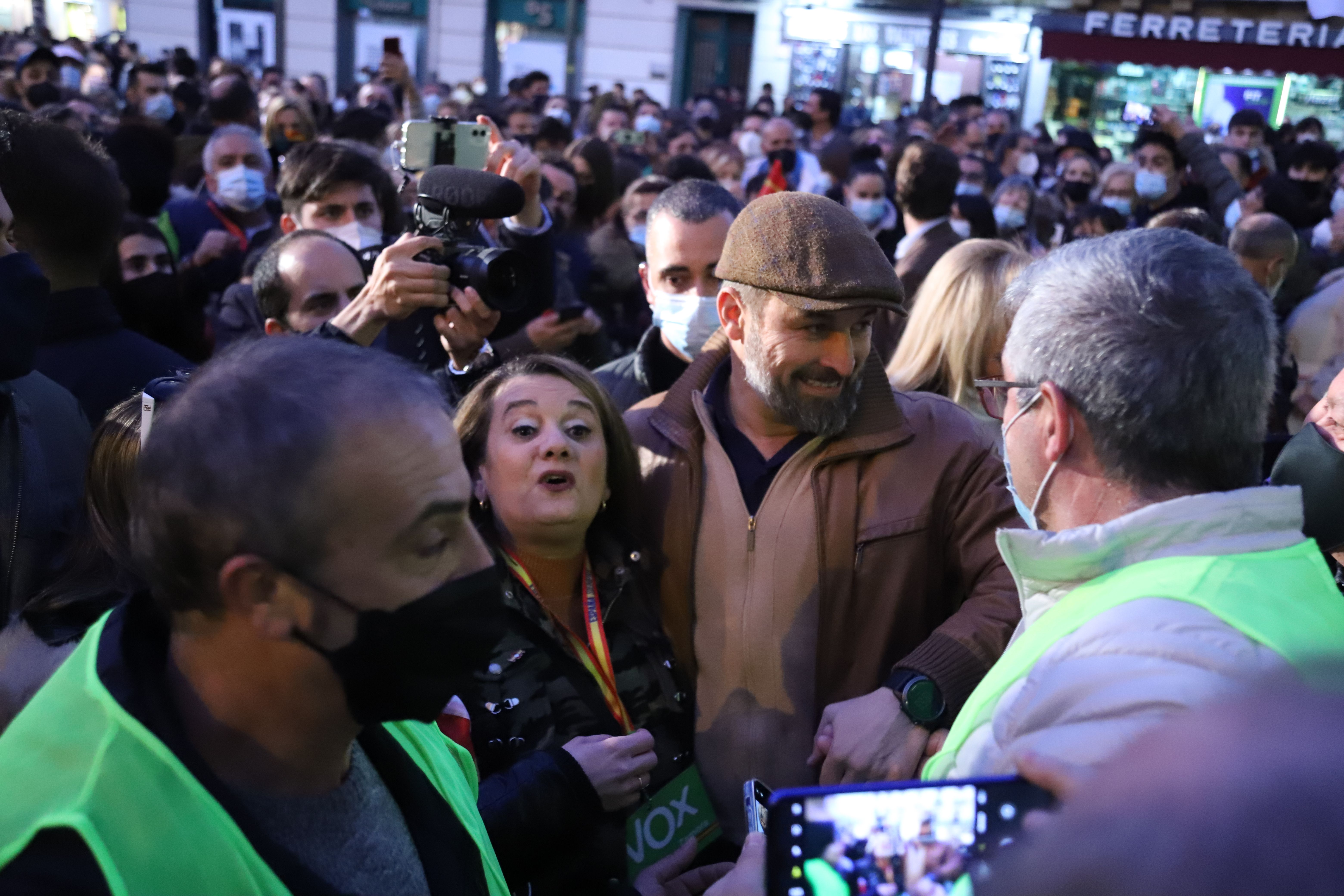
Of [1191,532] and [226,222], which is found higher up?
[1191,532]

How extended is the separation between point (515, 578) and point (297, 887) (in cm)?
111

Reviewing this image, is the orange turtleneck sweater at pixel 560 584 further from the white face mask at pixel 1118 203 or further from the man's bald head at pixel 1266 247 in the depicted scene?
the white face mask at pixel 1118 203

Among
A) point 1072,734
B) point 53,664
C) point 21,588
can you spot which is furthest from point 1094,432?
point 21,588

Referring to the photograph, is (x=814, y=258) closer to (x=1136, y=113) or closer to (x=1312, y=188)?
(x=1312, y=188)

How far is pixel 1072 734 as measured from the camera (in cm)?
116

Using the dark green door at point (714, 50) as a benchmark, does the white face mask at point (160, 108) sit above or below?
below

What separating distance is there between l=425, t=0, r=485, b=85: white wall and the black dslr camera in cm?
2208

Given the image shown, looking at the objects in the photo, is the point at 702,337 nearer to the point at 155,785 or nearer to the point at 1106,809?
the point at 155,785

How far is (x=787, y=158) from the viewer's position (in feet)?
28.8

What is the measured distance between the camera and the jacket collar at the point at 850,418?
242cm

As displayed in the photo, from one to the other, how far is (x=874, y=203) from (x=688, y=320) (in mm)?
4207

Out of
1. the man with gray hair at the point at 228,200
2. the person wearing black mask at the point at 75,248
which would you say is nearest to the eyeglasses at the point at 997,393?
the person wearing black mask at the point at 75,248

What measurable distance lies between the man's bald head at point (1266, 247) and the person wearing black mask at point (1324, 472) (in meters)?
2.92

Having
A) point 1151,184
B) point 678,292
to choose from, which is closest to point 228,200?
point 678,292
